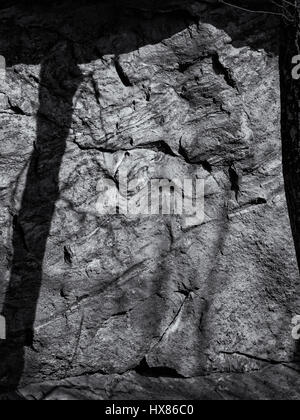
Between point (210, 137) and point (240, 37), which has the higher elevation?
point (240, 37)

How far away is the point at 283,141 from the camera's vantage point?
119 inches

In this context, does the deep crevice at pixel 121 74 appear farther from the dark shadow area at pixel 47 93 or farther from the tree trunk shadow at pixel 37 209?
the tree trunk shadow at pixel 37 209

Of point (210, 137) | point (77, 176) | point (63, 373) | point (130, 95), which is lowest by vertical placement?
point (63, 373)

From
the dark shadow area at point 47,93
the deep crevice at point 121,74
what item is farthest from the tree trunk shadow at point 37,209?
the deep crevice at point 121,74

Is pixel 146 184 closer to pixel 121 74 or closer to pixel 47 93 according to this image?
pixel 121 74

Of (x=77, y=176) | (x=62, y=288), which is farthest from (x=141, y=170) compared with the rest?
(x=62, y=288)

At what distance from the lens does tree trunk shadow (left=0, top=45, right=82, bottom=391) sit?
3.38 meters

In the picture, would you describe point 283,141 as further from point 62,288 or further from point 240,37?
point 62,288

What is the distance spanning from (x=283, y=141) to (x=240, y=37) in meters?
0.84

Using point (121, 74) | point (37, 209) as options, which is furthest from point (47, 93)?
point (37, 209)

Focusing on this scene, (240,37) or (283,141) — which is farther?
(240,37)

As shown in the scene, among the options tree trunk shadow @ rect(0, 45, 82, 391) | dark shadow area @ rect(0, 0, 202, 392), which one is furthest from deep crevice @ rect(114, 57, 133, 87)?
tree trunk shadow @ rect(0, 45, 82, 391)

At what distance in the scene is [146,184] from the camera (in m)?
3.51

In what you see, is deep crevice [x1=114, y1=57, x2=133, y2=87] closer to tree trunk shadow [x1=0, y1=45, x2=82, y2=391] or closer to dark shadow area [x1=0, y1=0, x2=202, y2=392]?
dark shadow area [x1=0, y1=0, x2=202, y2=392]
